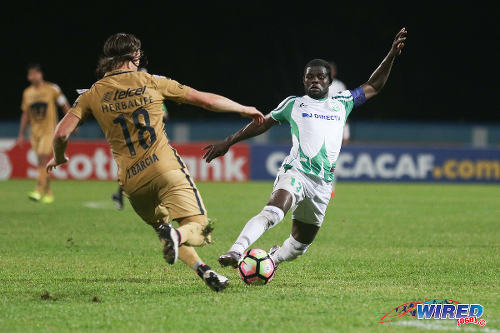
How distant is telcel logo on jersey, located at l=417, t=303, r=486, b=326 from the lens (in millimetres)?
4875

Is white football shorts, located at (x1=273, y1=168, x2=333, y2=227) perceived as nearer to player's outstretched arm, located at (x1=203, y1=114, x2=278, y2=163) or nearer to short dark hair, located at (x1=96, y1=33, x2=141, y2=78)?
player's outstretched arm, located at (x1=203, y1=114, x2=278, y2=163)

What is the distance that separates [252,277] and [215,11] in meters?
29.2

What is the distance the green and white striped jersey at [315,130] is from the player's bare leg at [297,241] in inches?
18.8

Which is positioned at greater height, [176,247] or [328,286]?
[176,247]

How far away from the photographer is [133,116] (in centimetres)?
566

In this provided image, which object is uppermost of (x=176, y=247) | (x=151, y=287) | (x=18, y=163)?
(x=176, y=247)

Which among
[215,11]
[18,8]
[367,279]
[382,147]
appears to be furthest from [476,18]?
[367,279]

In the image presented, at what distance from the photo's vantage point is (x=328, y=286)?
6.21m

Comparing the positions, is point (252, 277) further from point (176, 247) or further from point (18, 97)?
point (18, 97)

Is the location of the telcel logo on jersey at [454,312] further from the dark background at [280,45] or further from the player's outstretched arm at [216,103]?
the dark background at [280,45]

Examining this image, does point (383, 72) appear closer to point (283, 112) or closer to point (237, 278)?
point (283, 112)

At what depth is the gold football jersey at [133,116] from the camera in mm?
5664

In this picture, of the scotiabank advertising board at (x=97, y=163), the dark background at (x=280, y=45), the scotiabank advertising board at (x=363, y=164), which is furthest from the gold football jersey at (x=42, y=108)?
the dark background at (x=280, y=45)

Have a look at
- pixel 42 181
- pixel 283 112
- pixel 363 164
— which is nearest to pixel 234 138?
pixel 283 112
